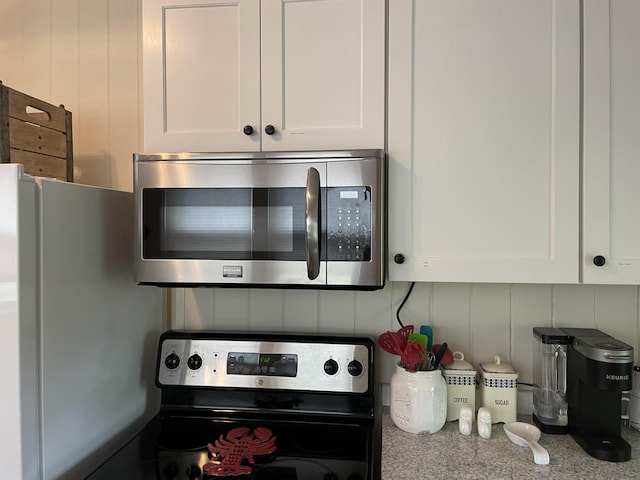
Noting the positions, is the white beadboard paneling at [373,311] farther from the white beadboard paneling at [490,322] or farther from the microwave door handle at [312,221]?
the microwave door handle at [312,221]

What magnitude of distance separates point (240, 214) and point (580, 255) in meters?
0.89

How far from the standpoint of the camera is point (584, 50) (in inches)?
46.4

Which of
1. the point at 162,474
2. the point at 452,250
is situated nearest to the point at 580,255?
the point at 452,250

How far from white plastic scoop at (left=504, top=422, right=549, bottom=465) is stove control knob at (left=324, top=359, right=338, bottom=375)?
51cm

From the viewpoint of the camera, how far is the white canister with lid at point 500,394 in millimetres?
1373

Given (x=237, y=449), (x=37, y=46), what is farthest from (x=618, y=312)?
(x=37, y=46)

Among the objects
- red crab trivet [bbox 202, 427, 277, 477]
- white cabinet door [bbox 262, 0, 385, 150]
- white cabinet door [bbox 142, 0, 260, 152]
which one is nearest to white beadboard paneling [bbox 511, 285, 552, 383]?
white cabinet door [bbox 262, 0, 385, 150]

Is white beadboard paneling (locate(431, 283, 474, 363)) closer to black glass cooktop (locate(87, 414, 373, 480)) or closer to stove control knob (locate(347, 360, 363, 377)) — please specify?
stove control knob (locate(347, 360, 363, 377))

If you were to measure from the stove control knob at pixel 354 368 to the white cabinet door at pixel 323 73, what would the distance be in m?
0.67

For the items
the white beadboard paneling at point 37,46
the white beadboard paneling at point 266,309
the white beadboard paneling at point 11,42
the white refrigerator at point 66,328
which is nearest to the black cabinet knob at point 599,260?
the white beadboard paneling at point 266,309

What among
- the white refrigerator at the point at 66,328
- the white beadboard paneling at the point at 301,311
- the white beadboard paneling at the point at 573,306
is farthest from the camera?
the white beadboard paneling at the point at 301,311

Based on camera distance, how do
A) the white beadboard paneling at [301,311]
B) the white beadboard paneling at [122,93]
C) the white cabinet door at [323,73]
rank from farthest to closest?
the white beadboard paneling at [122,93], the white beadboard paneling at [301,311], the white cabinet door at [323,73]

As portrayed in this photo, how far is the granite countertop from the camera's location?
1086 millimetres

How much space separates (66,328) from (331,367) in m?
0.75
